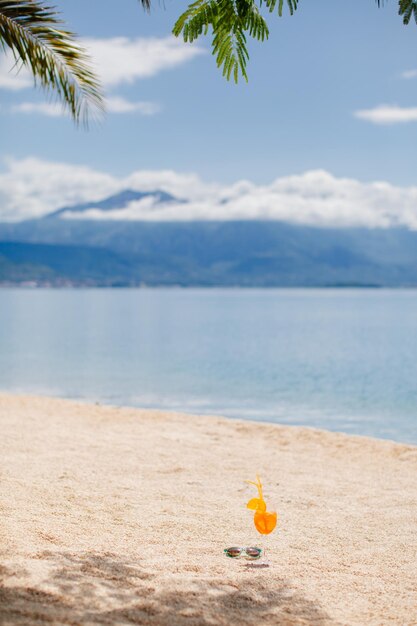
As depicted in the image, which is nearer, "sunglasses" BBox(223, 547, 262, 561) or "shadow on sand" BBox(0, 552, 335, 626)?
"shadow on sand" BBox(0, 552, 335, 626)

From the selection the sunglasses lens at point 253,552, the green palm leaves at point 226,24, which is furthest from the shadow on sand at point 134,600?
the green palm leaves at point 226,24

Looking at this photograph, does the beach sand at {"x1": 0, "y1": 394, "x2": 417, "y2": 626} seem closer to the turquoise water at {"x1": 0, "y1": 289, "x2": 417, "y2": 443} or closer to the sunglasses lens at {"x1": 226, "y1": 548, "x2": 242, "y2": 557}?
the sunglasses lens at {"x1": 226, "y1": 548, "x2": 242, "y2": 557}

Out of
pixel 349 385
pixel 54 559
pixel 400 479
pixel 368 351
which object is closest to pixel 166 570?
pixel 54 559

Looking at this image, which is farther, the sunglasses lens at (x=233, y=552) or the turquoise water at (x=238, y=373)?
the turquoise water at (x=238, y=373)

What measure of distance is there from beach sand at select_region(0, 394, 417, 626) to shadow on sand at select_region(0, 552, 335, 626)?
0.02 metres

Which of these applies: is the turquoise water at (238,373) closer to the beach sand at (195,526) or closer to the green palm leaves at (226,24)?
the beach sand at (195,526)

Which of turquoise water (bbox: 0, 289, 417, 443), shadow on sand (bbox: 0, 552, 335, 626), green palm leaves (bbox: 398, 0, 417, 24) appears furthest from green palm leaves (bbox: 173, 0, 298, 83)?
turquoise water (bbox: 0, 289, 417, 443)

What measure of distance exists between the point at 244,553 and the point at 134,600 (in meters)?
2.11

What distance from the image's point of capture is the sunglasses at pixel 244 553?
25.1 feet

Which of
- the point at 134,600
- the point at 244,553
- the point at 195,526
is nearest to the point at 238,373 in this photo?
the point at 195,526

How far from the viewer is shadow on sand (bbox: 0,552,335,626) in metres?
5.37

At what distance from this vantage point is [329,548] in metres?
8.42

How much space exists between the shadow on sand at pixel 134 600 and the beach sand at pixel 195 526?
0.05 ft

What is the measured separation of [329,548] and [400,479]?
4.50 m
